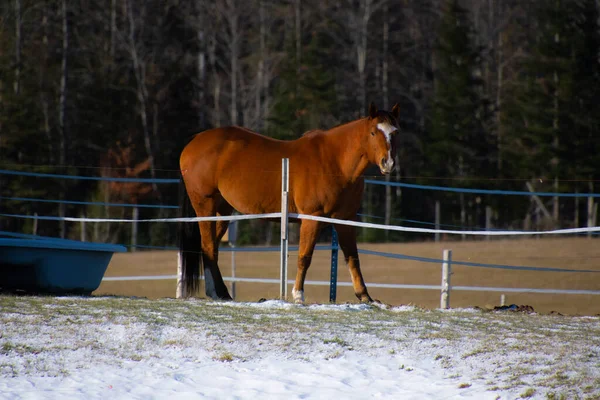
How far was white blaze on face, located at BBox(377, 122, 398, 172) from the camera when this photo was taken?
7410mm

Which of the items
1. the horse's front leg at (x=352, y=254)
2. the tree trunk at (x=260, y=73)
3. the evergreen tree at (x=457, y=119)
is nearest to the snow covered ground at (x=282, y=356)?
the horse's front leg at (x=352, y=254)

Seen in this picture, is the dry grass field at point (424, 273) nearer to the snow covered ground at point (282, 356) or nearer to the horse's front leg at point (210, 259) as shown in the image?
the horse's front leg at point (210, 259)

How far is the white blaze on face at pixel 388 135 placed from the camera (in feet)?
24.3

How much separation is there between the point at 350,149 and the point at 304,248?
987 millimetres

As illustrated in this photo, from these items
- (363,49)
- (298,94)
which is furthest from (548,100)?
(298,94)

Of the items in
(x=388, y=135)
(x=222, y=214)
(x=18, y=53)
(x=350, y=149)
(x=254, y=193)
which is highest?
(x=18, y=53)

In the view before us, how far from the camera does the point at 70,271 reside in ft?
25.5

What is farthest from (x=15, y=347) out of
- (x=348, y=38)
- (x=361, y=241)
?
(x=348, y=38)

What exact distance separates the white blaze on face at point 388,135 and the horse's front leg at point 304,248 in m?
0.83

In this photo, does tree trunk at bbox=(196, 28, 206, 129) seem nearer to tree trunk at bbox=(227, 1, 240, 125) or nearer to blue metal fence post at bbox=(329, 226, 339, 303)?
tree trunk at bbox=(227, 1, 240, 125)

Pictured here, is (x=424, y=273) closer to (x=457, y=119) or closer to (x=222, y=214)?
(x=222, y=214)

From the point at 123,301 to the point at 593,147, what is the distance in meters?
26.1

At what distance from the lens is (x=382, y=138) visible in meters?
7.59

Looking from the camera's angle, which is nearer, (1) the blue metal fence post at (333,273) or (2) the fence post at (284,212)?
(2) the fence post at (284,212)
